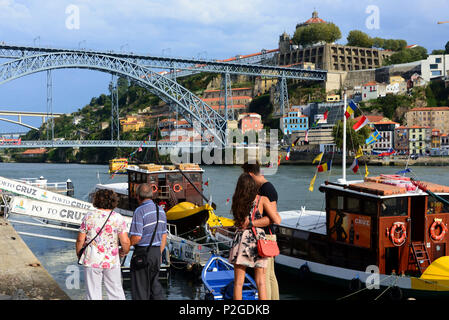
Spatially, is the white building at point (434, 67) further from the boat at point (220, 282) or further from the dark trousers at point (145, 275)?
the dark trousers at point (145, 275)

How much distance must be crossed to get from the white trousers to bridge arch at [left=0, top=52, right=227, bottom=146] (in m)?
40.1

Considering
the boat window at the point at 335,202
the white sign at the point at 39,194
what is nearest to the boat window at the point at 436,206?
the boat window at the point at 335,202

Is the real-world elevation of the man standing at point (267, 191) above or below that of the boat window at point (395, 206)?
above

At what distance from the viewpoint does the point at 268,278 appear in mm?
4816

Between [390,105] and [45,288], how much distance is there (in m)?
62.3

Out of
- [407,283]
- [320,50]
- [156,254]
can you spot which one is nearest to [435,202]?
[407,283]

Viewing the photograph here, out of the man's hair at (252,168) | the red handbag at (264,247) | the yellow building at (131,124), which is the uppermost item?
the yellow building at (131,124)

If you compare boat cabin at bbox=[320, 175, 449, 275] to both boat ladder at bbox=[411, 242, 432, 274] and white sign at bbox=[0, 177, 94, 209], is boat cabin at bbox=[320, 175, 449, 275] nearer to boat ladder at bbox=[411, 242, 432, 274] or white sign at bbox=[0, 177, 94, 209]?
boat ladder at bbox=[411, 242, 432, 274]

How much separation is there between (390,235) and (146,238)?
14.6 ft

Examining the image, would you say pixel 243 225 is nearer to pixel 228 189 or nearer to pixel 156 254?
pixel 156 254

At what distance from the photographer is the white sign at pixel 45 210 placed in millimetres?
9562

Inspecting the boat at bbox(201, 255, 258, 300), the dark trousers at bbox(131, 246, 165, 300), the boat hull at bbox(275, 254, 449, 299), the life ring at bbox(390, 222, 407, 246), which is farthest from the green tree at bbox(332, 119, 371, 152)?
the dark trousers at bbox(131, 246, 165, 300)

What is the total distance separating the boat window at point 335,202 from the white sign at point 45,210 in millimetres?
3371

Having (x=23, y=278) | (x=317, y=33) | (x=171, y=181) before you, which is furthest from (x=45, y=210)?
(x=317, y=33)
